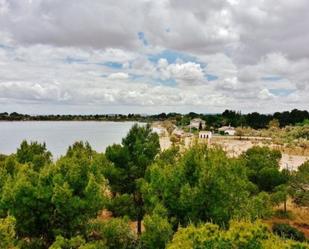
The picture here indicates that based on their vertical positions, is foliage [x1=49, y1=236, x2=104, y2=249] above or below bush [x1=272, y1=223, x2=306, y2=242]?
above

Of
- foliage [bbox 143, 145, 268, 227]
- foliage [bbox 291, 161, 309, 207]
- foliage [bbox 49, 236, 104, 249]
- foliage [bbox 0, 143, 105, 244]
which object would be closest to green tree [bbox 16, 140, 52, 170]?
foliage [bbox 0, 143, 105, 244]

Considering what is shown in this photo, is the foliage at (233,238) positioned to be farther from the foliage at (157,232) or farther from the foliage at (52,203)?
the foliage at (52,203)

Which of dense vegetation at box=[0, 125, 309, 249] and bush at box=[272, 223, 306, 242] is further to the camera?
bush at box=[272, 223, 306, 242]

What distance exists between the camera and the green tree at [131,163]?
23.0m

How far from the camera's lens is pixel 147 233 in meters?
14.1

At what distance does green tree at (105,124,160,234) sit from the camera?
22953mm

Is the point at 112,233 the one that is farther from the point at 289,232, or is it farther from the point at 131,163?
the point at 289,232

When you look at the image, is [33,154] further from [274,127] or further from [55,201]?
[274,127]

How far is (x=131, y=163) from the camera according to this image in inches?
911

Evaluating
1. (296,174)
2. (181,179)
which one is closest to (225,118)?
(296,174)

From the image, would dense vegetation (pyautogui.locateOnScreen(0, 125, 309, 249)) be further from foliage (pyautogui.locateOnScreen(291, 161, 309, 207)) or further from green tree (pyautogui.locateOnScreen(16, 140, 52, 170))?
foliage (pyautogui.locateOnScreen(291, 161, 309, 207))

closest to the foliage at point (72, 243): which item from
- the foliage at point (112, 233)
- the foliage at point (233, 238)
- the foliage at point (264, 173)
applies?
the foliage at point (112, 233)

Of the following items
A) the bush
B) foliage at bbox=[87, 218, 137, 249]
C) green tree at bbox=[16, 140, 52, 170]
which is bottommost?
the bush

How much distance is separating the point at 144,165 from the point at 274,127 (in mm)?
113996
